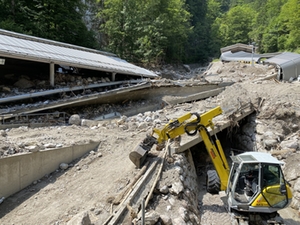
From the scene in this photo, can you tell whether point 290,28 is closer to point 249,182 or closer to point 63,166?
point 249,182

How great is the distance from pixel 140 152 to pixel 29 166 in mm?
3074

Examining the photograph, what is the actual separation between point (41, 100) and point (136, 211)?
8276 mm

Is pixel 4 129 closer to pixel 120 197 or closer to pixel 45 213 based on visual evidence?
pixel 45 213

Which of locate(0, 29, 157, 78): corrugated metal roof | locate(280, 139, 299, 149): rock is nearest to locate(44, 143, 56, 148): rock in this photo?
locate(0, 29, 157, 78): corrugated metal roof

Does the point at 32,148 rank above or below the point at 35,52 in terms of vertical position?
below

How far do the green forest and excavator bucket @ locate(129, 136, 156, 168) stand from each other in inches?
594

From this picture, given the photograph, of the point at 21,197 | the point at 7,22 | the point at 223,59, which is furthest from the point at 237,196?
the point at 223,59

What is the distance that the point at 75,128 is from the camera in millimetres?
9898

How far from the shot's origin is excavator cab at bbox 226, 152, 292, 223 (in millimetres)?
6340

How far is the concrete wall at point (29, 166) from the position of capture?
260 inches

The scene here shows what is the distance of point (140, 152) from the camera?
22.8 ft

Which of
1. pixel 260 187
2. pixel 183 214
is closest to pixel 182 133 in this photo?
pixel 183 214

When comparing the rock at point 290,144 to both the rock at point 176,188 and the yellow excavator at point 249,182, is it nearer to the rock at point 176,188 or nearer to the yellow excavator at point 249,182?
the yellow excavator at point 249,182

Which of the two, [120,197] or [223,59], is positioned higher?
[223,59]
